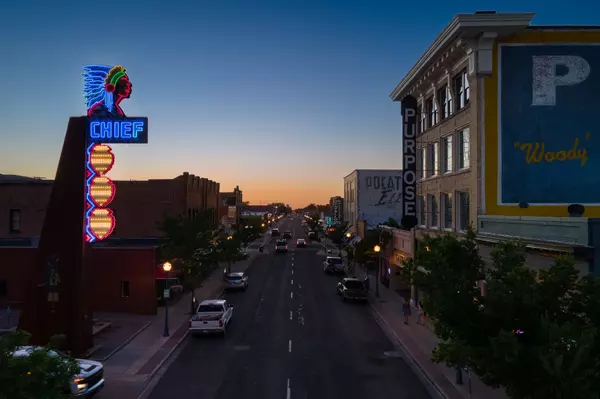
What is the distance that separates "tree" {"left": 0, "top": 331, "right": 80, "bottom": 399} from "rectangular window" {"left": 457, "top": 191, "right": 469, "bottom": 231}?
20090 mm

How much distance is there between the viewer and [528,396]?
9.02 meters

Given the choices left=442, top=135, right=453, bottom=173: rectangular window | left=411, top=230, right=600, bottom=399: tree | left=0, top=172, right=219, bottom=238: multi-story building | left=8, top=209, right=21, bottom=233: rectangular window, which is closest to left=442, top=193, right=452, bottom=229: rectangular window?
left=442, top=135, right=453, bottom=173: rectangular window

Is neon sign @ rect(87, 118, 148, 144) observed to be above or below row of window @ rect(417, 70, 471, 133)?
below

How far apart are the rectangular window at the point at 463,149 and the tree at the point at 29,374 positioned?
20.0 meters

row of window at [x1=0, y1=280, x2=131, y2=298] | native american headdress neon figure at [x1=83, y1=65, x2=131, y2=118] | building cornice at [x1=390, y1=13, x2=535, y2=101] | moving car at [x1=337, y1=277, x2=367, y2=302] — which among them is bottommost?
moving car at [x1=337, y1=277, x2=367, y2=302]

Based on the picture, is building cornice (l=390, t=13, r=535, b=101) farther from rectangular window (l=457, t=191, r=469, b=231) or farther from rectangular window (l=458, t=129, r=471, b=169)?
rectangular window (l=457, t=191, r=469, b=231)

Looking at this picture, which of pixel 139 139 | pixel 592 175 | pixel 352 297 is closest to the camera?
pixel 592 175

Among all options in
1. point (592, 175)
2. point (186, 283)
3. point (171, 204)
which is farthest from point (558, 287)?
point (171, 204)

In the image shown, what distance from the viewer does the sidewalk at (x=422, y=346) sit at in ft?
55.2

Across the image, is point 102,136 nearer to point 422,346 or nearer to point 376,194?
point 422,346

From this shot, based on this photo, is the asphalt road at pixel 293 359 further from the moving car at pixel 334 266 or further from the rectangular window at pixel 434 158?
the moving car at pixel 334 266

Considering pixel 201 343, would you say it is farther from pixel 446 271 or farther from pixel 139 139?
pixel 446 271

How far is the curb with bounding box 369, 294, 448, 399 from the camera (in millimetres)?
17047

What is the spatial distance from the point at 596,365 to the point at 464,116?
17064 mm
